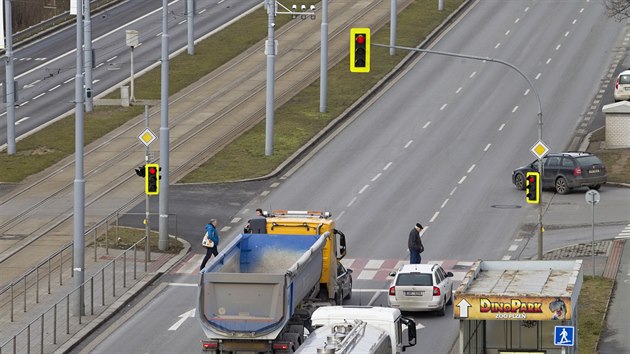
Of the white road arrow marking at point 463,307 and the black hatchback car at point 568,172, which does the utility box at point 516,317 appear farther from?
the black hatchback car at point 568,172

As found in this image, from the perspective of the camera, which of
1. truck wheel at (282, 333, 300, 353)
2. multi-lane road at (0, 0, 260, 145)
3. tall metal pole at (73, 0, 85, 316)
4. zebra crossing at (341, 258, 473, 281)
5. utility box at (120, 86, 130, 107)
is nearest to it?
truck wheel at (282, 333, 300, 353)

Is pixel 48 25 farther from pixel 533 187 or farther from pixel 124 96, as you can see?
pixel 533 187

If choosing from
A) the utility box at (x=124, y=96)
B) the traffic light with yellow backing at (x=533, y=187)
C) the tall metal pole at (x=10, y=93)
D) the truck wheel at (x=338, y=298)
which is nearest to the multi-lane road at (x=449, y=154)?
the truck wheel at (x=338, y=298)

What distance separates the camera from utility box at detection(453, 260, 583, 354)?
25719 mm

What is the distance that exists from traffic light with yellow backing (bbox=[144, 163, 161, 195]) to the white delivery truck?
59.1 ft

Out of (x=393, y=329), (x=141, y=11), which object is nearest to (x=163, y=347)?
(x=393, y=329)

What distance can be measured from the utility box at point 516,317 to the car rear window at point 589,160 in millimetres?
29105

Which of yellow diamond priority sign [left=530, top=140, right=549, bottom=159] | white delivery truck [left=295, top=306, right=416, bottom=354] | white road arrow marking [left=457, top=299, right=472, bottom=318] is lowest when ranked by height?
yellow diamond priority sign [left=530, top=140, right=549, bottom=159]

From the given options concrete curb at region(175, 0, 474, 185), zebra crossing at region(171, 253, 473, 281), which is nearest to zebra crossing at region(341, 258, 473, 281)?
zebra crossing at region(171, 253, 473, 281)

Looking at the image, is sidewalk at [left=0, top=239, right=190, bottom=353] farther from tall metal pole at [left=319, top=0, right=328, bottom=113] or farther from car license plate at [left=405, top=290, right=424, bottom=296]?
tall metal pole at [left=319, top=0, right=328, bottom=113]

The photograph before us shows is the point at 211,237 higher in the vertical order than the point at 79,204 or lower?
lower

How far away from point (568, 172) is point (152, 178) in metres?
17.8

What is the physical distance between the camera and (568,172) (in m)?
56.6

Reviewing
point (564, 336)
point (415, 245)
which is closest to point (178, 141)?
point (415, 245)
